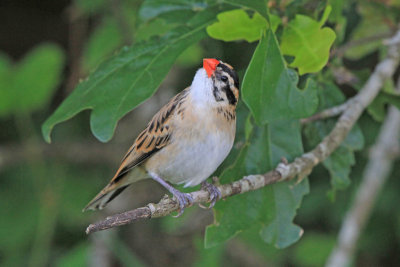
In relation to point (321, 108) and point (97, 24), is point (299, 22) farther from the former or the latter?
point (97, 24)

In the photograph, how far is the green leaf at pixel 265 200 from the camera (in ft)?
10.9

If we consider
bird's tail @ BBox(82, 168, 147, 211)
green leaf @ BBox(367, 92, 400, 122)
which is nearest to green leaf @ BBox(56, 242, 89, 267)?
bird's tail @ BBox(82, 168, 147, 211)

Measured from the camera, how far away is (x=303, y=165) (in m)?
3.24

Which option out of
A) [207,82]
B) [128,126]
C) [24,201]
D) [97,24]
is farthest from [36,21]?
[207,82]

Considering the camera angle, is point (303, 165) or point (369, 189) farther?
point (369, 189)

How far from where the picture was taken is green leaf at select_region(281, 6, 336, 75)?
3016mm

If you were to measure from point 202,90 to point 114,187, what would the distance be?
0.85 meters

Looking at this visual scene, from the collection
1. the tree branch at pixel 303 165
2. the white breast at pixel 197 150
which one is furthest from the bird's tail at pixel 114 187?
the tree branch at pixel 303 165

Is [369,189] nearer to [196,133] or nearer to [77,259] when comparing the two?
[196,133]

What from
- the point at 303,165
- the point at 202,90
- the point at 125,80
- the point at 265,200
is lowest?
the point at 265,200

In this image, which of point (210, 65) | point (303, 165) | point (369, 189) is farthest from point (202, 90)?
point (369, 189)

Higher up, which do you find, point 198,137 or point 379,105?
point 198,137

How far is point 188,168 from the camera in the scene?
3143 mm

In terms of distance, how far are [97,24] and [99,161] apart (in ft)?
4.45
